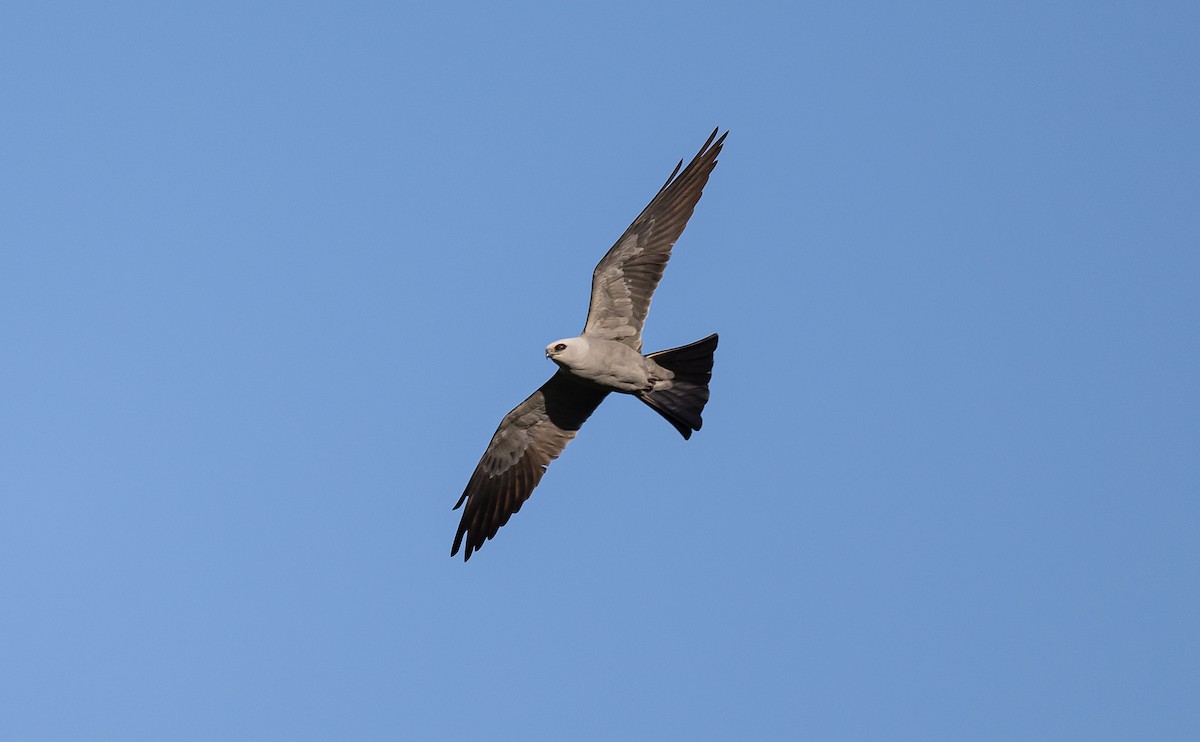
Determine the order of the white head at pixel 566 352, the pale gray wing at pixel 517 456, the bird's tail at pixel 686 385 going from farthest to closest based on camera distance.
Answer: the pale gray wing at pixel 517 456, the bird's tail at pixel 686 385, the white head at pixel 566 352

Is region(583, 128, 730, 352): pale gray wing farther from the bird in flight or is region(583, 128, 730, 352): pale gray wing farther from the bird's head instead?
the bird's head

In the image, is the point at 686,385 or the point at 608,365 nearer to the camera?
the point at 608,365

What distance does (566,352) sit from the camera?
1523 cm

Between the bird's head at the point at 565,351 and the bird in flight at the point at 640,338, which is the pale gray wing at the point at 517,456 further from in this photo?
the bird's head at the point at 565,351

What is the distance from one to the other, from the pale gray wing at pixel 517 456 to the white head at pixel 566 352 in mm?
1323

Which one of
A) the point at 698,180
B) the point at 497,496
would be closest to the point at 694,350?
the point at 698,180

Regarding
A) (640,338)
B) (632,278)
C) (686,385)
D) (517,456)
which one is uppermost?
(632,278)

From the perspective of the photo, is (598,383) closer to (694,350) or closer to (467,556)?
(694,350)

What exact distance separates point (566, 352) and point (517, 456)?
8.13 ft

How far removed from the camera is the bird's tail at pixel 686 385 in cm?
1576

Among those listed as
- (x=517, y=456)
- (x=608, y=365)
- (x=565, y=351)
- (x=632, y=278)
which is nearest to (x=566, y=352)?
(x=565, y=351)

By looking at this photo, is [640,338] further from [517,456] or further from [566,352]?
[517,456]

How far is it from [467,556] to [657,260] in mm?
4512

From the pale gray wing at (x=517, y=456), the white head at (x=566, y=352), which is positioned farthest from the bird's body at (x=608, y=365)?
the pale gray wing at (x=517, y=456)
